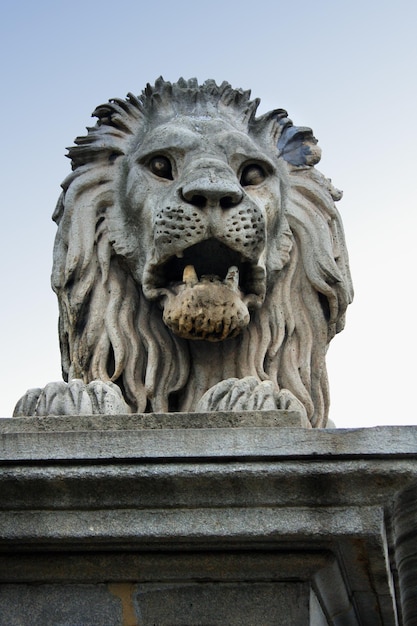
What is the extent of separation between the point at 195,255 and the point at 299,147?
89 cm

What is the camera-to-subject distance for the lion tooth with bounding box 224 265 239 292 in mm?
4434

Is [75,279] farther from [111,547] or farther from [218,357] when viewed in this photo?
[111,547]

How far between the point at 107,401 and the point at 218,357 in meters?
0.67

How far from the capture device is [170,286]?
15.0 feet

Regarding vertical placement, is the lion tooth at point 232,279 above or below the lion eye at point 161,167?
below

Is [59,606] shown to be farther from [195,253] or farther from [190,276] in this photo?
[195,253]

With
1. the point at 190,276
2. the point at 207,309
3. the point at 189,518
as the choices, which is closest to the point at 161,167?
the point at 190,276

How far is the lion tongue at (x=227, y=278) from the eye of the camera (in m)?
4.43

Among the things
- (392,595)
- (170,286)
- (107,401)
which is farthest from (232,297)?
(392,595)

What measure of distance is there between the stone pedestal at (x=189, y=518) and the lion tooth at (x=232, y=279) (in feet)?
4.00

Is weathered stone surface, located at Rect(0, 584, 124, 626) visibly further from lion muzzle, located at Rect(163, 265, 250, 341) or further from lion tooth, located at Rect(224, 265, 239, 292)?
lion tooth, located at Rect(224, 265, 239, 292)

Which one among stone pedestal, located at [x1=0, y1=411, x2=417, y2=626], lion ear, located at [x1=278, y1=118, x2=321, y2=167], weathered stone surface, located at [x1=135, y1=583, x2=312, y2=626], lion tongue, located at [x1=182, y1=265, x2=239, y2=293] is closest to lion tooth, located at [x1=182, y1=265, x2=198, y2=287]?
lion tongue, located at [x1=182, y1=265, x2=239, y2=293]

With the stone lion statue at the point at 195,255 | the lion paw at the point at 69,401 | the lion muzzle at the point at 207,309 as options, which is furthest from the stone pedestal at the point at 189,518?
the lion muzzle at the point at 207,309

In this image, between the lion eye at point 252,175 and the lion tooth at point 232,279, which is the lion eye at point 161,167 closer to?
the lion eye at point 252,175
